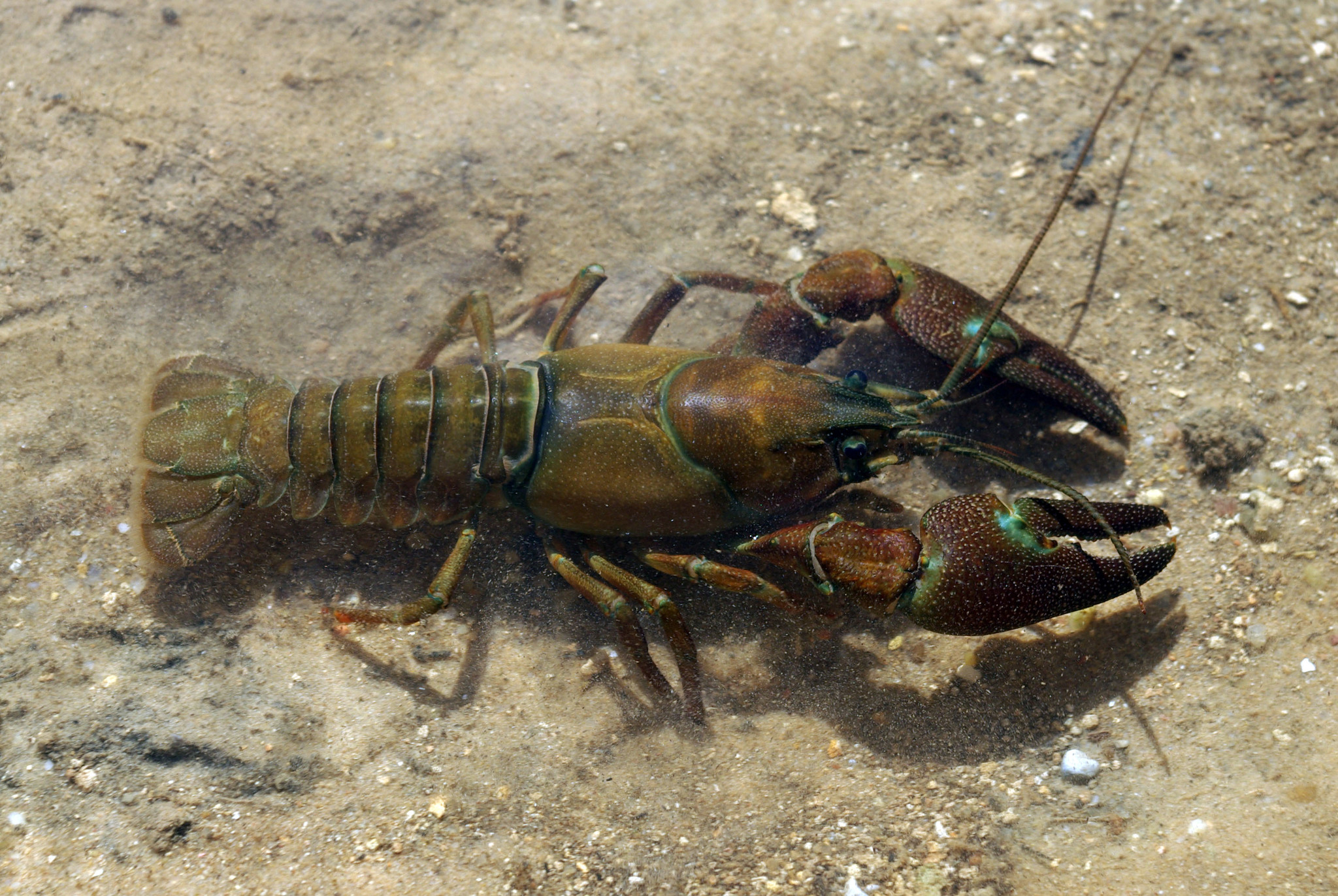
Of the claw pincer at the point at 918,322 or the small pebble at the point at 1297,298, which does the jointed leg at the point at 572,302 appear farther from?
the small pebble at the point at 1297,298

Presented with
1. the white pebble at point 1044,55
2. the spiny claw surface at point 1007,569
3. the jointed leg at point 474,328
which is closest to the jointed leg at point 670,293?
the jointed leg at point 474,328

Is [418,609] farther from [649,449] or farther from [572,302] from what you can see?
[572,302]

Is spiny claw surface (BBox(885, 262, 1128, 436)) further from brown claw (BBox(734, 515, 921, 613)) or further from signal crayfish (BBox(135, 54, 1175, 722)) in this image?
brown claw (BBox(734, 515, 921, 613))

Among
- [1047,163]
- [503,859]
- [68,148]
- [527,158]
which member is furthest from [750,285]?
[68,148]

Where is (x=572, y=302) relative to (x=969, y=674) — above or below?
above

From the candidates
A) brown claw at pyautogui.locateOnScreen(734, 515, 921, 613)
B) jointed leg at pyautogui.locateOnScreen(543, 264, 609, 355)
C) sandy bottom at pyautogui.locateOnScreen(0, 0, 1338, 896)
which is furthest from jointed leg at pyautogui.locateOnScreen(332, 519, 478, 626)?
brown claw at pyautogui.locateOnScreen(734, 515, 921, 613)

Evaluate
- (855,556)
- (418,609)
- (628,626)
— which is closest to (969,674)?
(855,556)
